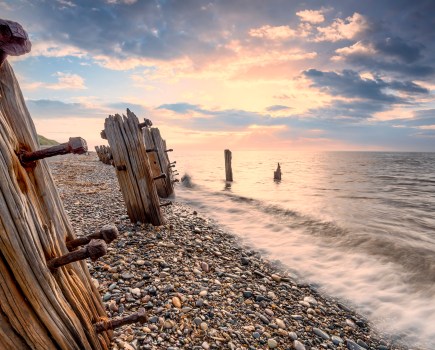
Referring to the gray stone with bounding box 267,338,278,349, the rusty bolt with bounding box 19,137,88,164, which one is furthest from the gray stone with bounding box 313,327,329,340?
the rusty bolt with bounding box 19,137,88,164

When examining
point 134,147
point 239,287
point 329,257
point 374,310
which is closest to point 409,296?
Answer: point 374,310

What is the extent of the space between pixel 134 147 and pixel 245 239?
434cm

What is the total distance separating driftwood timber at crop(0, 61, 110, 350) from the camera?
1488 millimetres

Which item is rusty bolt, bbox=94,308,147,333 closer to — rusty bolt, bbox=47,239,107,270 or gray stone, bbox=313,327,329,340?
rusty bolt, bbox=47,239,107,270

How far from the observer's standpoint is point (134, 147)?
19.7 ft

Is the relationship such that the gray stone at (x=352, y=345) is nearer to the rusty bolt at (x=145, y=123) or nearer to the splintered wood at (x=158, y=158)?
the rusty bolt at (x=145, y=123)

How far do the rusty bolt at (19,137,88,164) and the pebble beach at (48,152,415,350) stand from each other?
210cm

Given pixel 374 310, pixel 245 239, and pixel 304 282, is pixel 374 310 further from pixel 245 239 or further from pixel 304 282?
pixel 245 239

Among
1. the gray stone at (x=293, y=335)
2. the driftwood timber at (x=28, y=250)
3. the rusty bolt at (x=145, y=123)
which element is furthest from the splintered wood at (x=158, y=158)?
the driftwood timber at (x=28, y=250)

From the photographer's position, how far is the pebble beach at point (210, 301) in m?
3.23

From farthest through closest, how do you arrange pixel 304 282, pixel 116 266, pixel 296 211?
pixel 296 211 < pixel 304 282 < pixel 116 266

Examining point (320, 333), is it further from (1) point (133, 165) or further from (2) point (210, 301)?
(1) point (133, 165)

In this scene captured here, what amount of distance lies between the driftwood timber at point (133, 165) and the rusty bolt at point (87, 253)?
4.49 meters

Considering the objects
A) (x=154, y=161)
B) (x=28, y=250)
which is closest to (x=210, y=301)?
(x=28, y=250)
